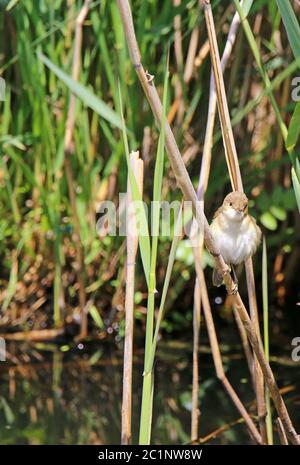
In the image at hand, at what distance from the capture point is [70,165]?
11.1 ft

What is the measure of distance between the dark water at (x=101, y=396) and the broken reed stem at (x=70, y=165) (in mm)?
210

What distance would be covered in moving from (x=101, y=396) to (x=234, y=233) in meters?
1.17

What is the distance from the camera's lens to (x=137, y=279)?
3.70 meters

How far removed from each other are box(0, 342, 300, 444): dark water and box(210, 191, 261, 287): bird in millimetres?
754

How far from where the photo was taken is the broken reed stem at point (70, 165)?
3086 millimetres

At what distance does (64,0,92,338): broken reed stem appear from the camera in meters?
3.09
